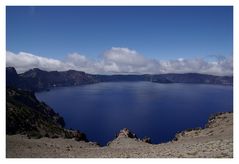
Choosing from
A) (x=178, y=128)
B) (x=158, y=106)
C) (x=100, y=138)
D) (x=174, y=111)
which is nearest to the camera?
(x=100, y=138)

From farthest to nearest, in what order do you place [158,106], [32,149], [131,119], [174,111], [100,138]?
[158,106] → [174,111] → [131,119] → [100,138] → [32,149]

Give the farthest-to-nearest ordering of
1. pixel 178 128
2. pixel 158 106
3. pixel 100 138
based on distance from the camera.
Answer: pixel 158 106
pixel 178 128
pixel 100 138

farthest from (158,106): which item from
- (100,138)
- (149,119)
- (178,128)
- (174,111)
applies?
(100,138)
